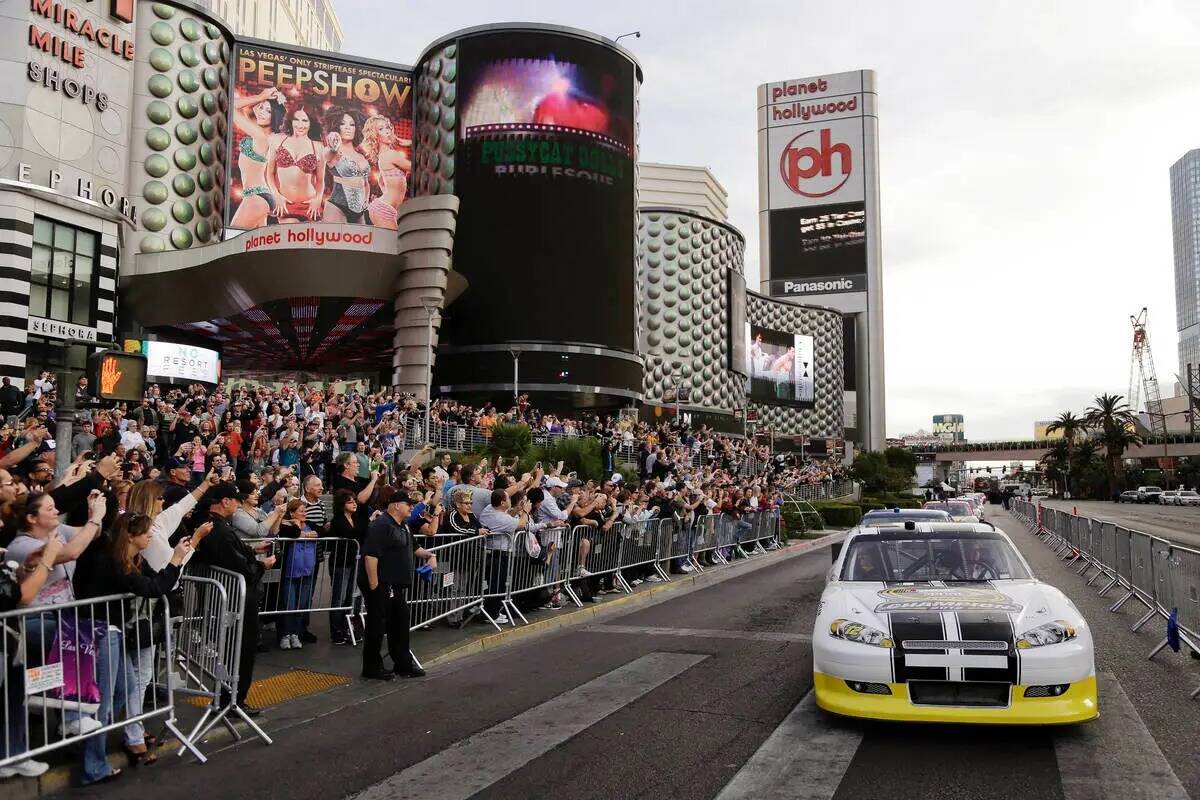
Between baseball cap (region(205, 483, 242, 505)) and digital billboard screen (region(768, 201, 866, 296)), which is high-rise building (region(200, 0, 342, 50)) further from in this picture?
baseball cap (region(205, 483, 242, 505))

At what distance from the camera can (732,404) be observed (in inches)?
3100

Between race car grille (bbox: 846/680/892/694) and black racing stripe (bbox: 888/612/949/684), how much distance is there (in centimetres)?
10

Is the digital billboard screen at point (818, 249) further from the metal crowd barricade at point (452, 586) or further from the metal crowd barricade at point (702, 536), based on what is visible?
the metal crowd barricade at point (452, 586)

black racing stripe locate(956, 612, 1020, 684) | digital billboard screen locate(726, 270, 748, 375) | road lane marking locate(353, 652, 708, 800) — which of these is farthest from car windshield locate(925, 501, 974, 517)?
digital billboard screen locate(726, 270, 748, 375)

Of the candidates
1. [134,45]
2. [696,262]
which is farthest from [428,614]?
[696,262]

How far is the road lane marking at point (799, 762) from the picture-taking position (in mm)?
5059

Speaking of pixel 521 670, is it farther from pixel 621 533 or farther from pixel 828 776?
pixel 621 533

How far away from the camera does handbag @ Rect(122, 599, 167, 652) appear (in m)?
5.85

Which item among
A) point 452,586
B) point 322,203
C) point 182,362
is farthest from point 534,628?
point 322,203

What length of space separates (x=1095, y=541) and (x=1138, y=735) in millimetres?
13340

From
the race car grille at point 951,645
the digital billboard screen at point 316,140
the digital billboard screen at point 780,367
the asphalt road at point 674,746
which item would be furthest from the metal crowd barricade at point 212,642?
the digital billboard screen at point 780,367

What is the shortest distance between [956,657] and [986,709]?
0.36 m

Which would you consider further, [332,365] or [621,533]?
[332,365]

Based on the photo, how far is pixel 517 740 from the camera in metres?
6.21
